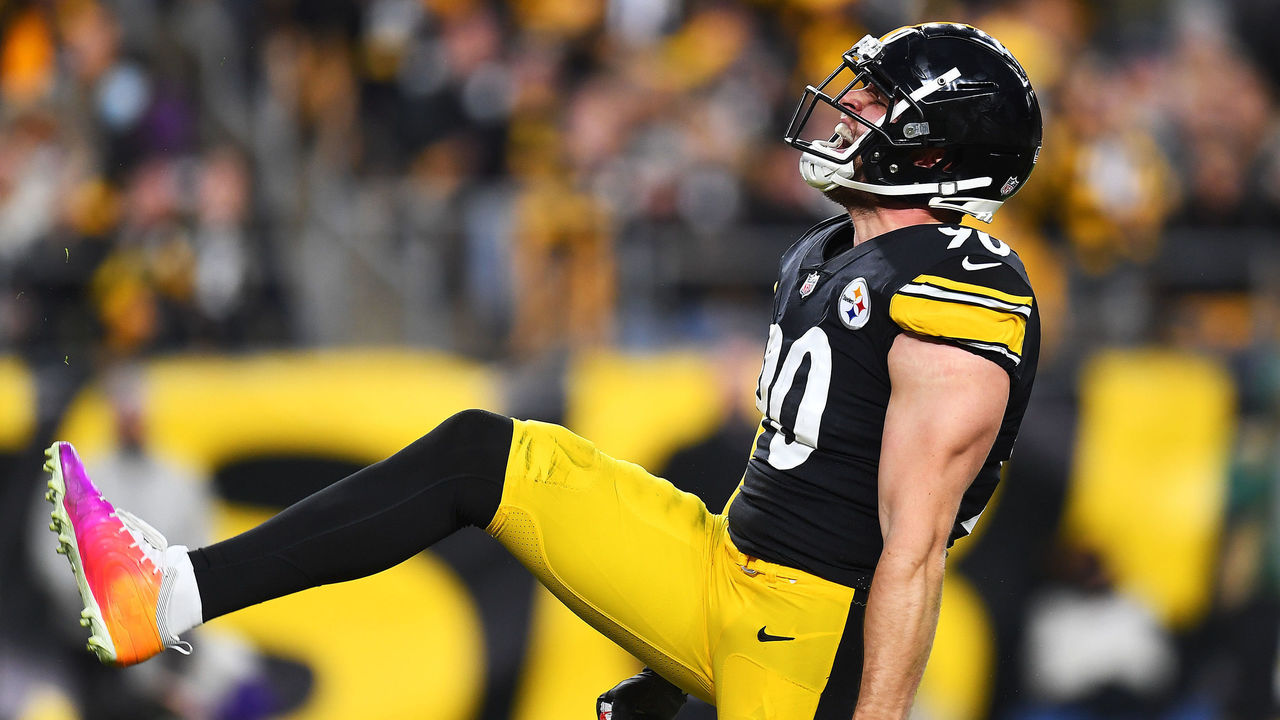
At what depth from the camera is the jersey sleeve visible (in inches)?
95.3

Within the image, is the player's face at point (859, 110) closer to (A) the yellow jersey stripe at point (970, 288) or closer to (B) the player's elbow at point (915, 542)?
(A) the yellow jersey stripe at point (970, 288)

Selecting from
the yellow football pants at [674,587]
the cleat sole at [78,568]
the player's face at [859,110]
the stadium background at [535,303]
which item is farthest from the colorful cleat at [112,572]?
the stadium background at [535,303]

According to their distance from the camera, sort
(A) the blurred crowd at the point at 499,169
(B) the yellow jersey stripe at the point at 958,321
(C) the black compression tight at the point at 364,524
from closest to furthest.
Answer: (B) the yellow jersey stripe at the point at 958,321
(C) the black compression tight at the point at 364,524
(A) the blurred crowd at the point at 499,169

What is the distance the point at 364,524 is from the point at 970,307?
1156 mm

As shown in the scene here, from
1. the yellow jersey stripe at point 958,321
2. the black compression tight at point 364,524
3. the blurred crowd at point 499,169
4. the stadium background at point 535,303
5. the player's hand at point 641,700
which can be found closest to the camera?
the yellow jersey stripe at point 958,321

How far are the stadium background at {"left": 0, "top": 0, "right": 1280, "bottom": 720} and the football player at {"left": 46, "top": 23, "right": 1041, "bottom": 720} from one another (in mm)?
2126

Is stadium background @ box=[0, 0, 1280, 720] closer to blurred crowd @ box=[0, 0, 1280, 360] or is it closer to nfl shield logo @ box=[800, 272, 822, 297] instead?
blurred crowd @ box=[0, 0, 1280, 360]

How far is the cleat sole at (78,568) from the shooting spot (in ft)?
8.11

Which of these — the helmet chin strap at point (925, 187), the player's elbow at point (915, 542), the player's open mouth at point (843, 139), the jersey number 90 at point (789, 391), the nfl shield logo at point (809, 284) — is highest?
the player's open mouth at point (843, 139)

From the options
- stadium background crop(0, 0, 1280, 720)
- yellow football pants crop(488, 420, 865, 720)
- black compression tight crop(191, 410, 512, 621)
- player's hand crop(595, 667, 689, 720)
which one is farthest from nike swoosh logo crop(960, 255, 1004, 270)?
stadium background crop(0, 0, 1280, 720)

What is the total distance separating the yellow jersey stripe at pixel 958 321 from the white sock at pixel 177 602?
53.2 inches

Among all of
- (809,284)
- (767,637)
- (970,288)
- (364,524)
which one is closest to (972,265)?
(970,288)

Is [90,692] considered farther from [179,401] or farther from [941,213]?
[941,213]

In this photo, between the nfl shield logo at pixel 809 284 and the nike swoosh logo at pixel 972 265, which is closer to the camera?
the nike swoosh logo at pixel 972 265
